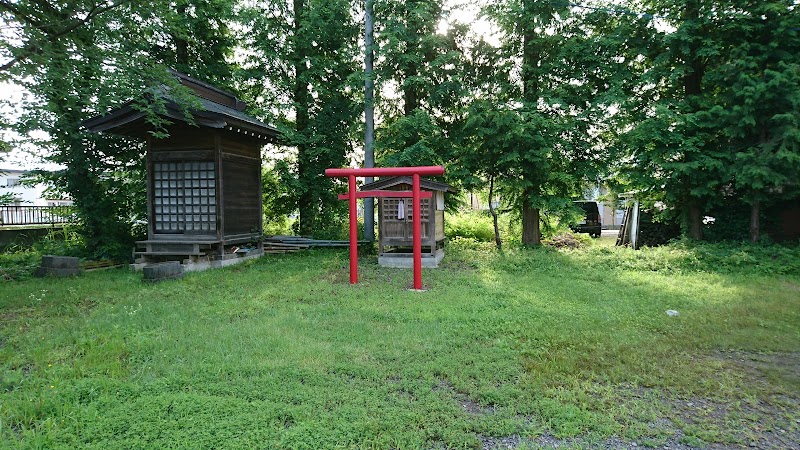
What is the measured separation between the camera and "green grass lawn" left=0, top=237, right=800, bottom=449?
2.88 m

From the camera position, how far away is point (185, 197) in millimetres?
10148

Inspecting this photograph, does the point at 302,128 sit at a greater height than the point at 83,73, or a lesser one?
greater

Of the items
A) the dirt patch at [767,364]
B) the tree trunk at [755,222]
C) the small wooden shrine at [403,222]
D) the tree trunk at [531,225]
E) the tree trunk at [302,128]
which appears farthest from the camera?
the tree trunk at [302,128]

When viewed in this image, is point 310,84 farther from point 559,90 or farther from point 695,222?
point 695,222

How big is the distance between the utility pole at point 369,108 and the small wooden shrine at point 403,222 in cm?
243

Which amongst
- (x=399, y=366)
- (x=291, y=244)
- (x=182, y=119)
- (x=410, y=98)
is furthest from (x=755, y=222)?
(x=182, y=119)

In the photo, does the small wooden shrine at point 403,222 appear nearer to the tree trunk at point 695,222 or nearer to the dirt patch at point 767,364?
the dirt patch at point 767,364

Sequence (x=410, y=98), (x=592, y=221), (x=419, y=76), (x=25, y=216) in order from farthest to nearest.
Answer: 1. (x=592, y=221)
2. (x=25, y=216)
3. (x=410, y=98)
4. (x=419, y=76)

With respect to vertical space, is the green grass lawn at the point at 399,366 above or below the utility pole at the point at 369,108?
below

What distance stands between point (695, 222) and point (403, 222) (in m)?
8.06

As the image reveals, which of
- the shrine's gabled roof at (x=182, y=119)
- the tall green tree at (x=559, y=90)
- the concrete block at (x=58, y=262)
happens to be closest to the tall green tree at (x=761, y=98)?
the tall green tree at (x=559, y=90)

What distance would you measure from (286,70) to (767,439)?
14215 millimetres

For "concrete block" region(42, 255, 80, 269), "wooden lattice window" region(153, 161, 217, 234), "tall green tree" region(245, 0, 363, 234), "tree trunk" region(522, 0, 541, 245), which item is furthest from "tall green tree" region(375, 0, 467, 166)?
"concrete block" region(42, 255, 80, 269)

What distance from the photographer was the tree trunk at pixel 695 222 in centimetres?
1135
